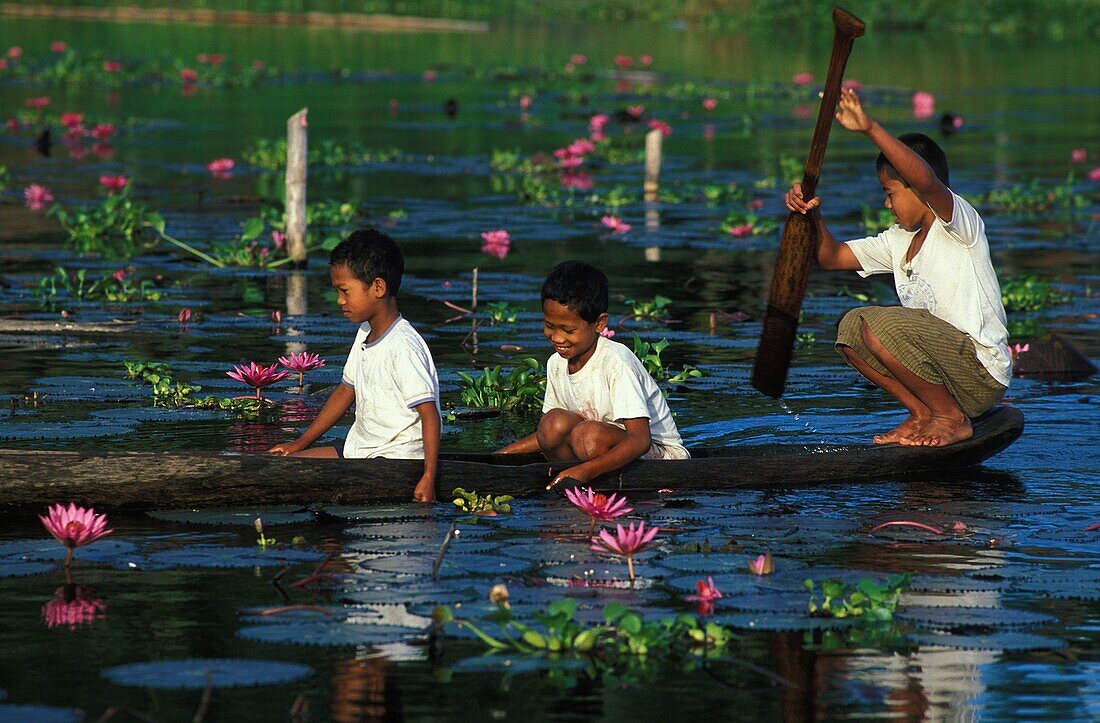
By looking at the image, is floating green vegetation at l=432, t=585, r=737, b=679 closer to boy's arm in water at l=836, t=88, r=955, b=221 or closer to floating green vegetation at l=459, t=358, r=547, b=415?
boy's arm in water at l=836, t=88, r=955, b=221

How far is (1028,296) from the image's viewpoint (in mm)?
12516

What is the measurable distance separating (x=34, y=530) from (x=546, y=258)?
28.0ft

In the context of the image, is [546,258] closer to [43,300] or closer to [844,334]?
[43,300]

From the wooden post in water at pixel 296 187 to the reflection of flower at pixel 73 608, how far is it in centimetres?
682

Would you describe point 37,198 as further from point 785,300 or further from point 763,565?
point 763,565

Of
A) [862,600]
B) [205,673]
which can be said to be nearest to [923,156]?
[862,600]

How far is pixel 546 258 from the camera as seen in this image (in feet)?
48.9

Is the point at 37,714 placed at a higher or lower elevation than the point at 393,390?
lower

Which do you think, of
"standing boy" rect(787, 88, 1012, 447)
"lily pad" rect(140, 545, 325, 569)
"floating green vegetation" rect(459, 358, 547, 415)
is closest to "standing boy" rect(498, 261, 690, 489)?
"standing boy" rect(787, 88, 1012, 447)

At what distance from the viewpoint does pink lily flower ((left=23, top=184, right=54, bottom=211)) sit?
15658mm

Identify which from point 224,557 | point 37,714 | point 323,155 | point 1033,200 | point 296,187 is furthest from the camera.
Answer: point 323,155

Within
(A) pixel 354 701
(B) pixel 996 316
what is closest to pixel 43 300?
(B) pixel 996 316

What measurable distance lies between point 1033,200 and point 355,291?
489 inches

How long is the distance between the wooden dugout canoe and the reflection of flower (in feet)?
2.51
